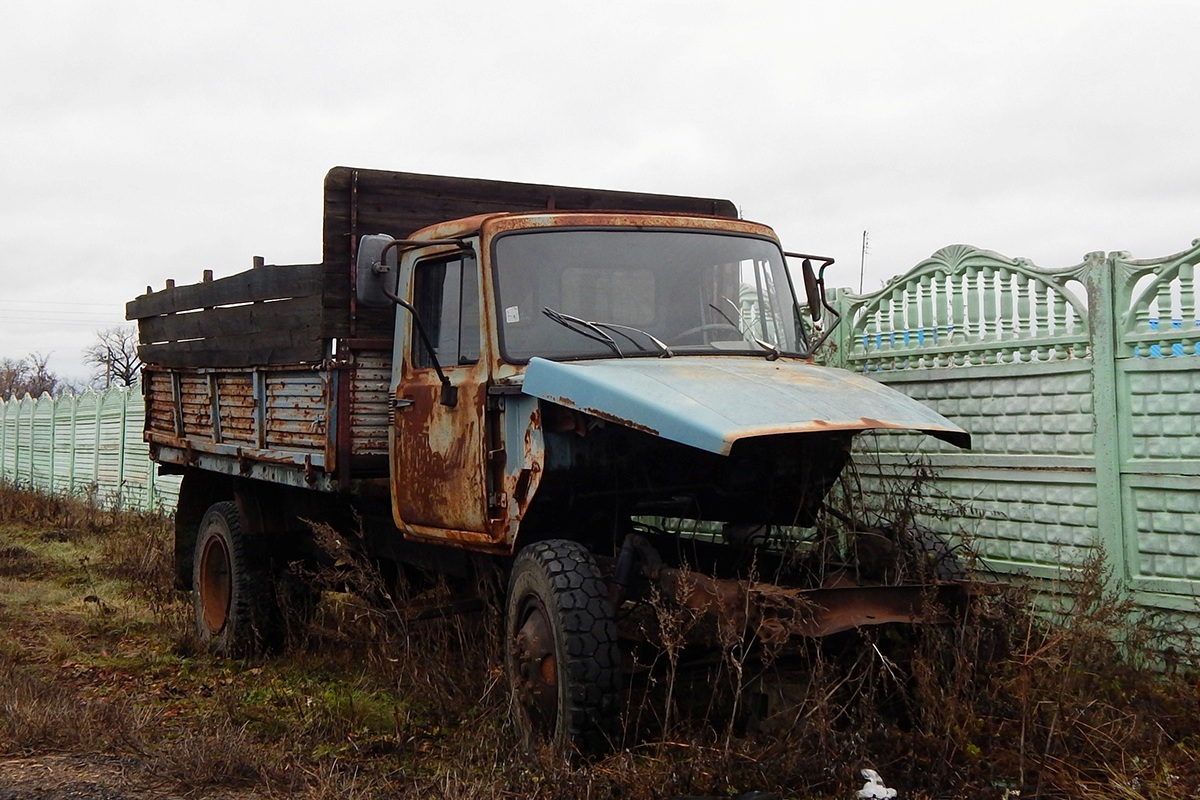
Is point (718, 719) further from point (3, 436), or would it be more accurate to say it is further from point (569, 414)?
point (3, 436)

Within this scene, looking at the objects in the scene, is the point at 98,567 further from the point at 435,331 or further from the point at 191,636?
the point at 435,331

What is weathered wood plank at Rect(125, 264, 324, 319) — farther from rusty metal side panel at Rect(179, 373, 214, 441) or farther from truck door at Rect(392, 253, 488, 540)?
Result: truck door at Rect(392, 253, 488, 540)

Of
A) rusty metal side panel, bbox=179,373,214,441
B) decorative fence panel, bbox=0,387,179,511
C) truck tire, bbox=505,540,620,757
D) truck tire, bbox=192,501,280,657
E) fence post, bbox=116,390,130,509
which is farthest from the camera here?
fence post, bbox=116,390,130,509

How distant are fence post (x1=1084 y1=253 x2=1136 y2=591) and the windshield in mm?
1580

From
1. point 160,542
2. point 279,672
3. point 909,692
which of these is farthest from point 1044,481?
point 160,542

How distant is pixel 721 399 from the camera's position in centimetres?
443

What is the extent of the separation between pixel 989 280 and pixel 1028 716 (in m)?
2.96

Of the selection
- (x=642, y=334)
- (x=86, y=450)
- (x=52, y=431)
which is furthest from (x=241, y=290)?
(x=52, y=431)

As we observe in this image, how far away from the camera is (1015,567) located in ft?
21.9

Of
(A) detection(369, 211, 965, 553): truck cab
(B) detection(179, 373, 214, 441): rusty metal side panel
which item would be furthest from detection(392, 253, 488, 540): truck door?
(B) detection(179, 373, 214, 441): rusty metal side panel

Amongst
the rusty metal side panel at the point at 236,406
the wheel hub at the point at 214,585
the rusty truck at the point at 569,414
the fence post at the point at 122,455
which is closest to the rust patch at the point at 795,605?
the rusty truck at the point at 569,414

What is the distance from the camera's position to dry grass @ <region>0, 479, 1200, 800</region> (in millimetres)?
4367

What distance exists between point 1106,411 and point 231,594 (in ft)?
17.0

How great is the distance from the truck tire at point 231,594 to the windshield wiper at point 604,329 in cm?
343
